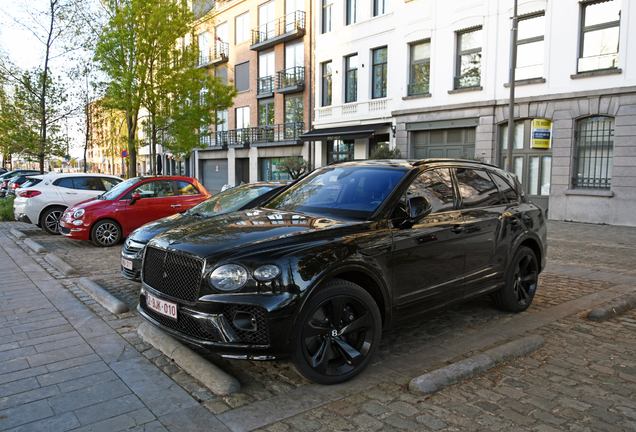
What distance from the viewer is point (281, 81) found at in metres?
30.5

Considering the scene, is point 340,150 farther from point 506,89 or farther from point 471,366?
point 471,366

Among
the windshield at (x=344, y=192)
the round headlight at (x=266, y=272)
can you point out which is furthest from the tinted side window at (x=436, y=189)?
the round headlight at (x=266, y=272)

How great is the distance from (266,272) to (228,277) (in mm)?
272

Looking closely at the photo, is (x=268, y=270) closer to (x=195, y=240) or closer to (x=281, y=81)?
(x=195, y=240)

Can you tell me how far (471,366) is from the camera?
3.77 meters

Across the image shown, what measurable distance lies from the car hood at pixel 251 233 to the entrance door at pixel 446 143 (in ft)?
52.4

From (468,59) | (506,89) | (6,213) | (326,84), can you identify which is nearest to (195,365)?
(6,213)

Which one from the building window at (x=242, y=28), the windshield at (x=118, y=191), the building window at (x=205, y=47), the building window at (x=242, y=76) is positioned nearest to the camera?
the windshield at (x=118, y=191)

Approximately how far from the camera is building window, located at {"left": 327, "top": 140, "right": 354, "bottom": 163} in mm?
25328

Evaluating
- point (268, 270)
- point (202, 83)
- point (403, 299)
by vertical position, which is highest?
point (202, 83)

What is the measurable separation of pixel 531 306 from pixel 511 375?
236 cm

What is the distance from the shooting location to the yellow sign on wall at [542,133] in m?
16.9

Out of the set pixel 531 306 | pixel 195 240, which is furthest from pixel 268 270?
pixel 531 306

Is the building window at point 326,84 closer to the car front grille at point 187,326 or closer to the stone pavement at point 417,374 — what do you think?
the stone pavement at point 417,374
